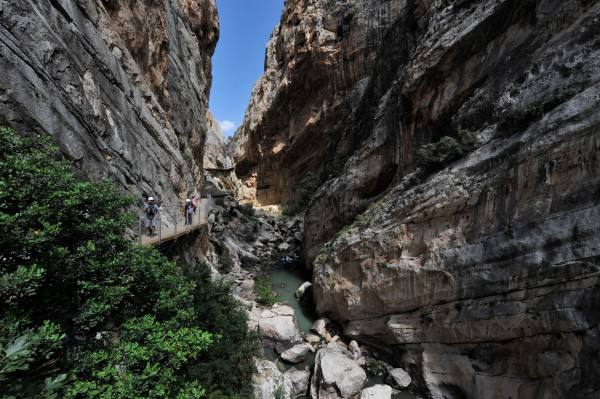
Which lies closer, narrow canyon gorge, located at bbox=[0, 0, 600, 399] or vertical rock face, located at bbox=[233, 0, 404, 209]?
narrow canyon gorge, located at bbox=[0, 0, 600, 399]

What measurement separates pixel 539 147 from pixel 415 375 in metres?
8.33

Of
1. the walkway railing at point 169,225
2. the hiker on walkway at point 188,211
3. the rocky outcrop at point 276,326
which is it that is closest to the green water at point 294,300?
the rocky outcrop at point 276,326

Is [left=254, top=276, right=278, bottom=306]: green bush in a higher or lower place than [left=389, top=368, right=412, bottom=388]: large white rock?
higher

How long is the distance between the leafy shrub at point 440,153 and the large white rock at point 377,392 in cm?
815

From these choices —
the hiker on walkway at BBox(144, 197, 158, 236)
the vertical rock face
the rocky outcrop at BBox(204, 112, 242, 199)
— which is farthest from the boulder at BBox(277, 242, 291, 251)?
the hiker on walkway at BBox(144, 197, 158, 236)

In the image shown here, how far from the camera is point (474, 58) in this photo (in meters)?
11.4

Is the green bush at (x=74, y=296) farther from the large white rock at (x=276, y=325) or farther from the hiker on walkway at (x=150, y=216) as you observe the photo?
the large white rock at (x=276, y=325)

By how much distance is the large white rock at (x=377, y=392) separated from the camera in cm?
877

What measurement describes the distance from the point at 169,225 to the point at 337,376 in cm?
918

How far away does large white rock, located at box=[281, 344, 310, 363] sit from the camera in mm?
11055

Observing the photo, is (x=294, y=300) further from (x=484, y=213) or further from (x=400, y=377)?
(x=484, y=213)

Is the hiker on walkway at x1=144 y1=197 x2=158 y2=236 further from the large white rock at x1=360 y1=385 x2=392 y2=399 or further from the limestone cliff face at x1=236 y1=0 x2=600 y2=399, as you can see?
the large white rock at x1=360 y1=385 x2=392 y2=399

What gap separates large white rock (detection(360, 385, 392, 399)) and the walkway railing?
27.3ft

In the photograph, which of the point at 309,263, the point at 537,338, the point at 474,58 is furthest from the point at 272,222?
the point at 537,338
